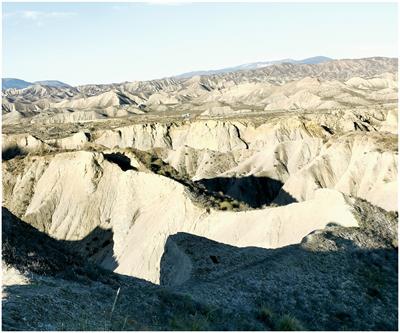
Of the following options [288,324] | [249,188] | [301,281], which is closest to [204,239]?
[301,281]

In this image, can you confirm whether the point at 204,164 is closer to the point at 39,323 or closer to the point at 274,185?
the point at 274,185

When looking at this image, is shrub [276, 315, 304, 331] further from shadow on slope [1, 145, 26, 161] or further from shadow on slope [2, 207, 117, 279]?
shadow on slope [1, 145, 26, 161]

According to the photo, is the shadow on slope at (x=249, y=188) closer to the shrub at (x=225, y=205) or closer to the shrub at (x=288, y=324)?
the shrub at (x=225, y=205)

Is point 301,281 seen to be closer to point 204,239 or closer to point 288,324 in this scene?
point 288,324

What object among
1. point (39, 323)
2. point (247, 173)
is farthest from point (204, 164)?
point (39, 323)

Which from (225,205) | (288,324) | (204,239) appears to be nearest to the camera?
(288,324)

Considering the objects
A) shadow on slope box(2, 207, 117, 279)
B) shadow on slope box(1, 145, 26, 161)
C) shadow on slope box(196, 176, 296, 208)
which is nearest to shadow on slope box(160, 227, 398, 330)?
shadow on slope box(2, 207, 117, 279)

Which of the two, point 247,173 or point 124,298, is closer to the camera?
point 124,298
